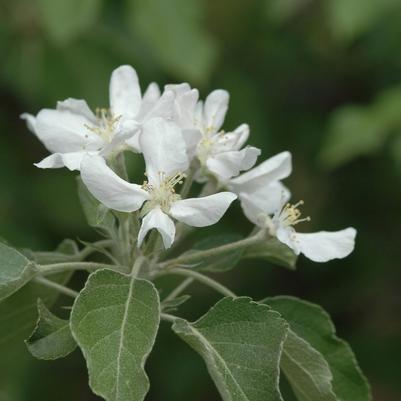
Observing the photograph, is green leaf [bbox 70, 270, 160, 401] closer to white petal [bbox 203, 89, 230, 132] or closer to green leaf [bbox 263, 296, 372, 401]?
green leaf [bbox 263, 296, 372, 401]

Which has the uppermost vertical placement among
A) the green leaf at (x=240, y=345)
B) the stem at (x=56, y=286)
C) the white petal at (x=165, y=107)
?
the white petal at (x=165, y=107)

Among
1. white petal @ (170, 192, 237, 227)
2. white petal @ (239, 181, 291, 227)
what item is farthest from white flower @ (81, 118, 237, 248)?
white petal @ (239, 181, 291, 227)

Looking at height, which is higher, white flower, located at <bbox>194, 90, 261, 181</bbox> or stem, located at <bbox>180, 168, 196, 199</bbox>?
white flower, located at <bbox>194, 90, 261, 181</bbox>

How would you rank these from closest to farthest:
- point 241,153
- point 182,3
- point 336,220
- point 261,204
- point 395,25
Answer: point 241,153, point 261,204, point 182,3, point 395,25, point 336,220

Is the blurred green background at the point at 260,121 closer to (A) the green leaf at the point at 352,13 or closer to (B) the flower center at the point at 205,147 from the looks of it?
(A) the green leaf at the point at 352,13

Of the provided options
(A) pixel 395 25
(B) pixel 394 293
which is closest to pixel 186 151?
(A) pixel 395 25

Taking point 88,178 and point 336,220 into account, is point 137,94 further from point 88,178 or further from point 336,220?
point 336,220

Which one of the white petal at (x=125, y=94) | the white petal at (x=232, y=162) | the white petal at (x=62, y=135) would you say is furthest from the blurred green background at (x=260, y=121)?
the white petal at (x=232, y=162)
